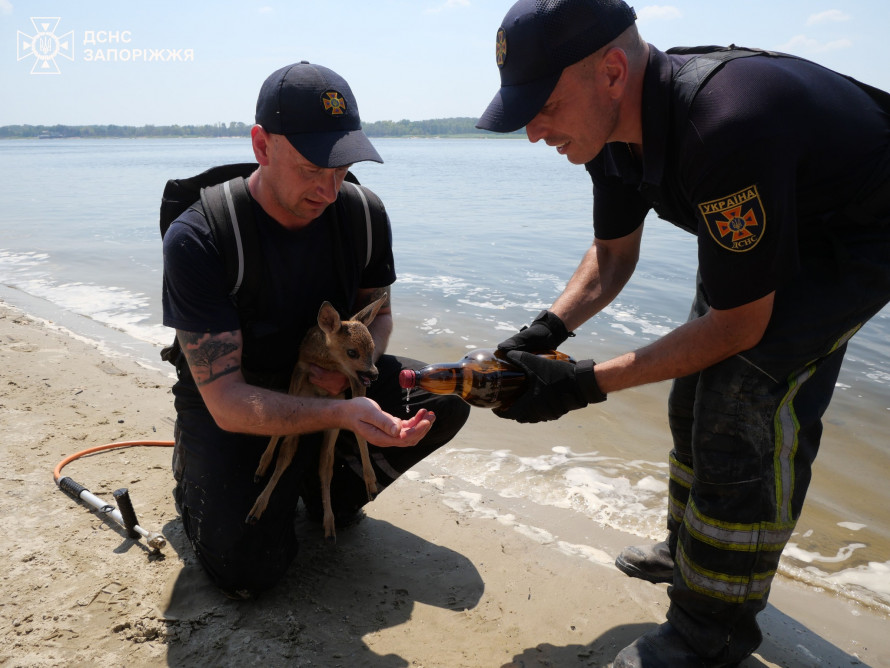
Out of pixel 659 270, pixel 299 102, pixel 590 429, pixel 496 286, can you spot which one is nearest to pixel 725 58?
pixel 299 102

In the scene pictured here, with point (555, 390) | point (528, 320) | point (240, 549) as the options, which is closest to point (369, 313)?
point (555, 390)

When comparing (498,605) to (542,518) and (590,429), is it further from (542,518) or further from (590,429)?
(590,429)

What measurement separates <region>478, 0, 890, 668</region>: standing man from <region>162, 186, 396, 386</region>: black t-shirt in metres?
1.16

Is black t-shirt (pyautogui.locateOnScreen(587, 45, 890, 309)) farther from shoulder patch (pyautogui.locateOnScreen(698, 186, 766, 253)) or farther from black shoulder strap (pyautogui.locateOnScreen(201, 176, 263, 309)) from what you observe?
black shoulder strap (pyautogui.locateOnScreen(201, 176, 263, 309))

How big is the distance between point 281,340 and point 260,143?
989 mm

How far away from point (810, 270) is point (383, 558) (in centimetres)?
250

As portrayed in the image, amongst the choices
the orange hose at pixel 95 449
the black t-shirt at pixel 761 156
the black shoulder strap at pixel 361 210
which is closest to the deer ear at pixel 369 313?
the black shoulder strap at pixel 361 210

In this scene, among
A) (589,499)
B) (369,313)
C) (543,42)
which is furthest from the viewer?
(589,499)

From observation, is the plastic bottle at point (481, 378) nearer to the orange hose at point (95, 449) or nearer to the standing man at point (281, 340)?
the standing man at point (281, 340)

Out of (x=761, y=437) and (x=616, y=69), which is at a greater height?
(x=616, y=69)

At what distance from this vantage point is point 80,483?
4414 millimetres

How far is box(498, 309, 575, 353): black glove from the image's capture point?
3496 millimetres

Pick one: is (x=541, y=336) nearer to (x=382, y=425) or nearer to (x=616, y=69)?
(x=382, y=425)

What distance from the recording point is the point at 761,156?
8.04ft
